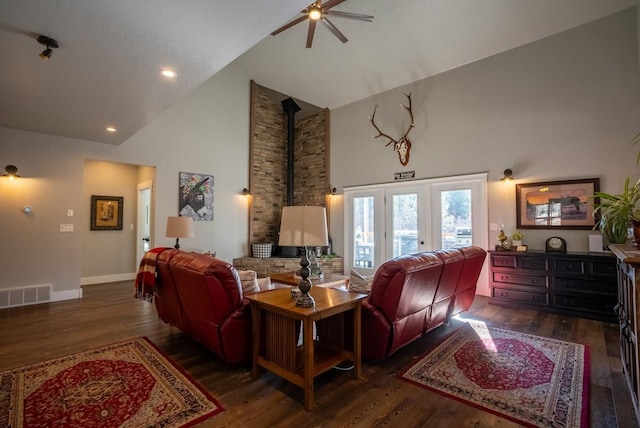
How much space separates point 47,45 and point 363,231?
19.2 ft

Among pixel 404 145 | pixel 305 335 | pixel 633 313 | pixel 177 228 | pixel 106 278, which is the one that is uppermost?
pixel 404 145

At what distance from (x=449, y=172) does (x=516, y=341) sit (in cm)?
329

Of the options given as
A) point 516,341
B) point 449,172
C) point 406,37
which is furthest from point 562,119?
point 516,341

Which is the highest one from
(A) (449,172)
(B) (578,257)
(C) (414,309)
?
(A) (449,172)

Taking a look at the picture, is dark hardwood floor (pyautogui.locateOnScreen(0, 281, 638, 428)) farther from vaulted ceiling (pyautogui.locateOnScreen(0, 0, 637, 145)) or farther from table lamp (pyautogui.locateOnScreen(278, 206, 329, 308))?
vaulted ceiling (pyautogui.locateOnScreen(0, 0, 637, 145))

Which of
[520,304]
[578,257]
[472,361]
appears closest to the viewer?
[472,361]

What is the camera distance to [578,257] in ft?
13.3

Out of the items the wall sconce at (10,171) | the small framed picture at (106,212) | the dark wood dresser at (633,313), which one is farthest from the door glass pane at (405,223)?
the wall sconce at (10,171)

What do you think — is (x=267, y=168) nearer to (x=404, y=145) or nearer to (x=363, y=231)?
(x=363, y=231)

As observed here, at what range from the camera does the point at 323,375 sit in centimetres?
246

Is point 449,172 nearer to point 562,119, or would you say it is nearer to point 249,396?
point 562,119

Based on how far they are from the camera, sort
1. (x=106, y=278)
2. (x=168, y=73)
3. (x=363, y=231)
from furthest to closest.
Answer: (x=363, y=231) → (x=106, y=278) → (x=168, y=73)

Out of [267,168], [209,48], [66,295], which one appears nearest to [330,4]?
[209,48]

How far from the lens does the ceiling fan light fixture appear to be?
3.83 meters
